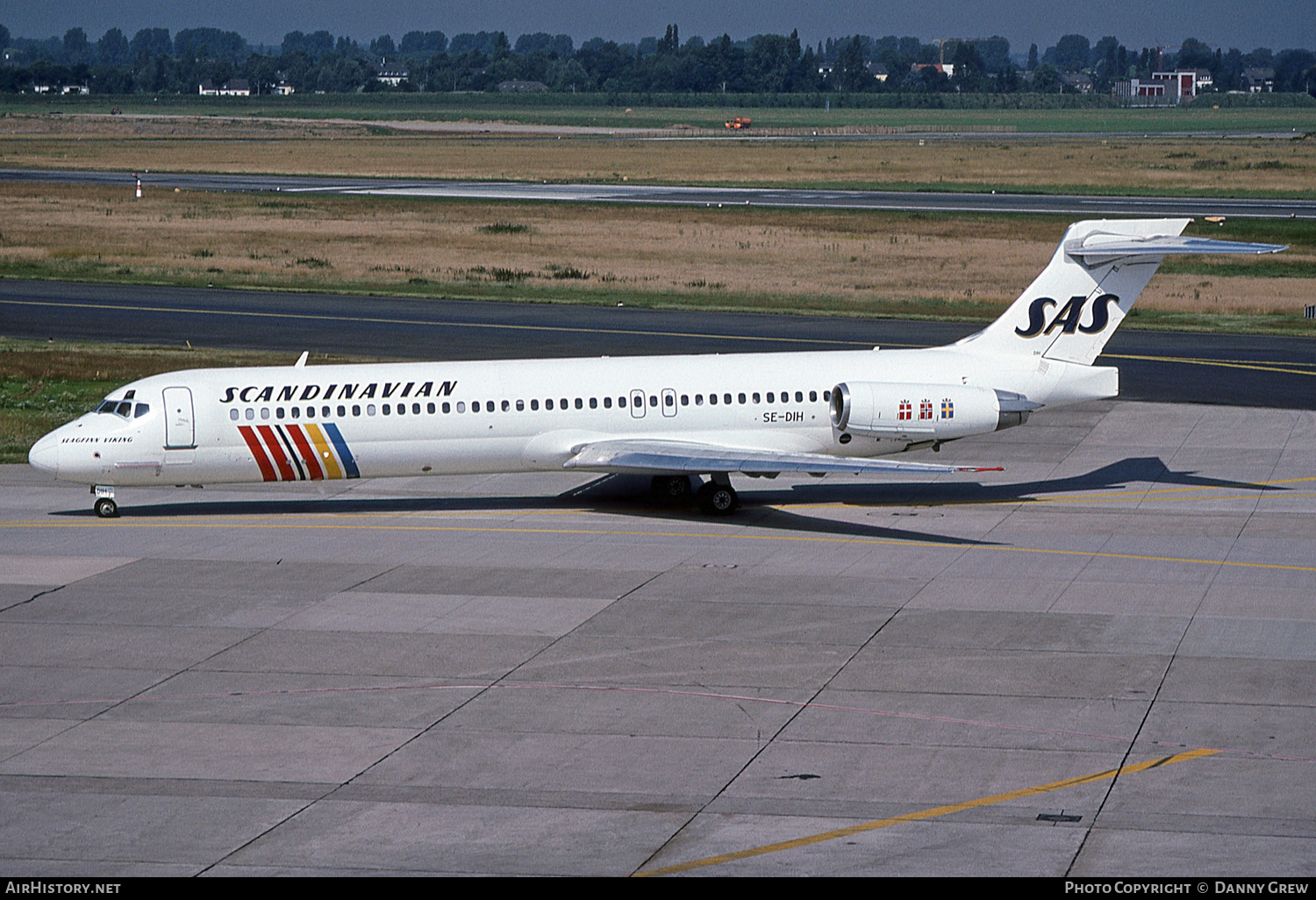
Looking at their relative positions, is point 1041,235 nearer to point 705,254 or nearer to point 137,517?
point 705,254

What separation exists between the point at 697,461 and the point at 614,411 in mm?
2377

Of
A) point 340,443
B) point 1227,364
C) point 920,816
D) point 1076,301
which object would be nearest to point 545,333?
point 1227,364

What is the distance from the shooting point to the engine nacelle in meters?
32.4

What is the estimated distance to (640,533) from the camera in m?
31.4

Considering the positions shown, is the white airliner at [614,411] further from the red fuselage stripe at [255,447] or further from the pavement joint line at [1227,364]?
the pavement joint line at [1227,364]

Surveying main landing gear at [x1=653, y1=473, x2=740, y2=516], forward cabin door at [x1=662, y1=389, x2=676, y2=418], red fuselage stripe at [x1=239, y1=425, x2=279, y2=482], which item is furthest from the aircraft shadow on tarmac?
forward cabin door at [x1=662, y1=389, x2=676, y2=418]

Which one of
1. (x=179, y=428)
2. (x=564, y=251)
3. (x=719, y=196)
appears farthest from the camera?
(x=719, y=196)

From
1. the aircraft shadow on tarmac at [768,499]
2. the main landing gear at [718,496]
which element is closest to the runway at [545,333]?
the aircraft shadow on tarmac at [768,499]

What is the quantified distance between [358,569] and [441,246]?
5774 cm

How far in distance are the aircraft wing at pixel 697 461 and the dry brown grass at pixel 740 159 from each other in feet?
292

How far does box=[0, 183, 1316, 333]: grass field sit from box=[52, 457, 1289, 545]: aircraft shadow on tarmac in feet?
84.7

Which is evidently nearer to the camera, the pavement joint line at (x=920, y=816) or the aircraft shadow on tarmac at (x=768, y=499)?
the pavement joint line at (x=920, y=816)

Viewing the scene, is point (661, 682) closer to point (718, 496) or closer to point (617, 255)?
point (718, 496)

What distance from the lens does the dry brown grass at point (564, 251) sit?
70000 millimetres
